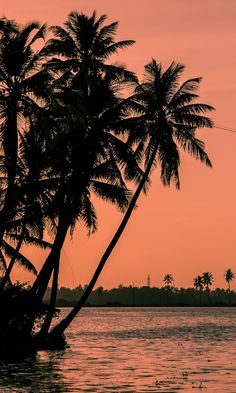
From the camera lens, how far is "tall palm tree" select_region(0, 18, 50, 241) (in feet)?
120

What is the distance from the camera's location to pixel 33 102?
3684 centimetres

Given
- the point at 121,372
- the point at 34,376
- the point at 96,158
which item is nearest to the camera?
the point at 34,376

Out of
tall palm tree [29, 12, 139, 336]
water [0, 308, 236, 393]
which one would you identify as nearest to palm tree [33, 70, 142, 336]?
tall palm tree [29, 12, 139, 336]

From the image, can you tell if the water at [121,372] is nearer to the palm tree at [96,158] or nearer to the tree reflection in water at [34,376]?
the tree reflection in water at [34,376]

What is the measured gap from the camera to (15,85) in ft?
123

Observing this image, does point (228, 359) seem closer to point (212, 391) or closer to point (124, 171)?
point (124, 171)

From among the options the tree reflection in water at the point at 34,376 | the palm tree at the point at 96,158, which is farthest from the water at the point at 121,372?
the palm tree at the point at 96,158

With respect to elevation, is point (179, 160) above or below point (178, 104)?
below

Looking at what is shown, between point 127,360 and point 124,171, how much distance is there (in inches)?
385

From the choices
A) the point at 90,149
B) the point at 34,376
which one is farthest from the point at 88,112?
the point at 34,376

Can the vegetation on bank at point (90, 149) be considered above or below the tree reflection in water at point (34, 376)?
above

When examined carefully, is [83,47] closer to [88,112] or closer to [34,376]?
[88,112]

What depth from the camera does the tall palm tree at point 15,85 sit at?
36500mm

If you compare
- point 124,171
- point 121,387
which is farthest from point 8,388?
point 124,171
